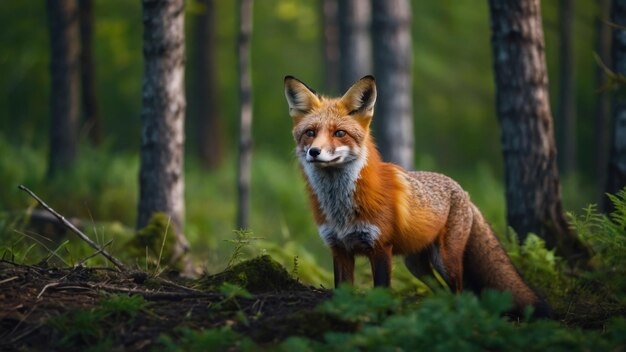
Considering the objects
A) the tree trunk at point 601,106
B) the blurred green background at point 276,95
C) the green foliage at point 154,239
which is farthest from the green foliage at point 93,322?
the tree trunk at point 601,106

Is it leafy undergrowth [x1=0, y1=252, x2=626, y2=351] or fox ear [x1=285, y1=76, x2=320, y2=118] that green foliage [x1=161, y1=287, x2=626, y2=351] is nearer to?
leafy undergrowth [x1=0, y1=252, x2=626, y2=351]

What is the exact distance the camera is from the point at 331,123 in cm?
605

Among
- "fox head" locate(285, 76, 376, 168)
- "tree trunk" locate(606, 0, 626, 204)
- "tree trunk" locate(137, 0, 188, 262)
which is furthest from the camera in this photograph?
"tree trunk" locate(137, 0, 188, 262)

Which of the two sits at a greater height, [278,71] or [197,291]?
[278,71]

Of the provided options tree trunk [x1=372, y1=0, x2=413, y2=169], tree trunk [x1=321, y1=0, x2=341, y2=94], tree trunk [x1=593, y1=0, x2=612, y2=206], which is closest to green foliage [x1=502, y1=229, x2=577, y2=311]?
tree trunk [x1=372, y1=0, x2=413, y2=169]

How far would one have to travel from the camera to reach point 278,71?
25219 millimetres

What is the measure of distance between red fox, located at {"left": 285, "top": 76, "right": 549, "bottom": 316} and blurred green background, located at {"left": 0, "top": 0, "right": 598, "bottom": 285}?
683cm

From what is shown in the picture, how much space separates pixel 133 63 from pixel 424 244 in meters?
18.3

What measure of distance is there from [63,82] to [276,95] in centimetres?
1282

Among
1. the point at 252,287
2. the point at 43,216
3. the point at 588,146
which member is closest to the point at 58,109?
the point at 43,216

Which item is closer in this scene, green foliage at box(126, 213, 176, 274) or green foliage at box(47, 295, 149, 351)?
green foliage at box(47, 295, 149, 351)

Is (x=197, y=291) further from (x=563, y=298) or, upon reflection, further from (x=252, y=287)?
(x=563, y=298)

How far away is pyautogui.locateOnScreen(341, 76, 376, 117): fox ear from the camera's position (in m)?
6.18

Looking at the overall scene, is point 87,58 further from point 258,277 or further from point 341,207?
point 258,277
